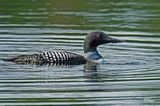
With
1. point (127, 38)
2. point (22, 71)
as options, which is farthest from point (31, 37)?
point (22, 71)

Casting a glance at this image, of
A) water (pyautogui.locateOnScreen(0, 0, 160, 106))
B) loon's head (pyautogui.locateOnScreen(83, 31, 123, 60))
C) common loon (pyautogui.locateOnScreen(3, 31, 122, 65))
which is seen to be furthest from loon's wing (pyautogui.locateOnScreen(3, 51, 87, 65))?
loon's head (pyautogui.locateOnScreen(83, 31, 123, 60))

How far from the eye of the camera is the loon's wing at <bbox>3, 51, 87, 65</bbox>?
17.6 m

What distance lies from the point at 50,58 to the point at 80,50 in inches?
70.2

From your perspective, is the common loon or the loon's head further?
the loon's head

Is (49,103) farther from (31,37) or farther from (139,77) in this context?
(31,37)

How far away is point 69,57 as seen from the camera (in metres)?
17.8

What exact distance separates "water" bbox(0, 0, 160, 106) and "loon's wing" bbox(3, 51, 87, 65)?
191 millimetres

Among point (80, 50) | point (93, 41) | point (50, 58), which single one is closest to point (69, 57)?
point (50, 58)

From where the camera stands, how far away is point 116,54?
18719 millimetres

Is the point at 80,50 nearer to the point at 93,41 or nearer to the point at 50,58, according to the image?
the point at 93,41

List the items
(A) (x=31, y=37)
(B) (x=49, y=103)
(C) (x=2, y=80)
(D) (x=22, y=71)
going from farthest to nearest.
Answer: (A) (x=31, y=37) → (D) (x=22, y=71) → (C) (x=2, y=80) → (B) (x=49, y=103)

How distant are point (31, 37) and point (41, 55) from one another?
9.63 ft

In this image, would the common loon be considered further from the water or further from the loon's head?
the water

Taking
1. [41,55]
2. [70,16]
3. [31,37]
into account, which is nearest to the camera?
[41,55]
